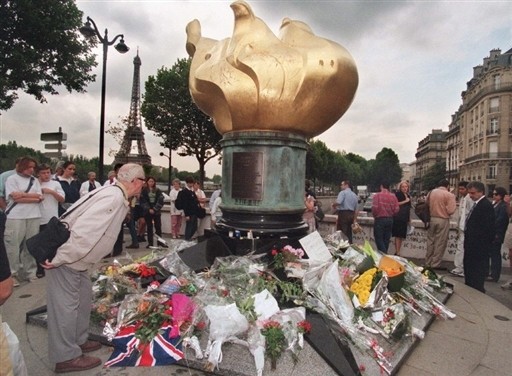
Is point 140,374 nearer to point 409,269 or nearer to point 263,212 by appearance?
point 263,212

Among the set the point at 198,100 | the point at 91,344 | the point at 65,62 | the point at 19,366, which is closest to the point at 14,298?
the point at 91,344

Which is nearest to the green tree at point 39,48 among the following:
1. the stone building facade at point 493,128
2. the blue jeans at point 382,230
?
the blue jeans at point 382,230

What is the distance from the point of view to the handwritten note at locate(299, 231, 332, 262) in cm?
469

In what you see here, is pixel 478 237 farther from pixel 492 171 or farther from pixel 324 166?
pixel 492 171

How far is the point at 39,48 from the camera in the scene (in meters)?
14.7

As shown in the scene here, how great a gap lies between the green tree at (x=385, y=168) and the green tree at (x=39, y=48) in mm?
71926

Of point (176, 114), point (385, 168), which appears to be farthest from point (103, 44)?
point (385, 168)

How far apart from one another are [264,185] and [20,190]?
3.87 metres

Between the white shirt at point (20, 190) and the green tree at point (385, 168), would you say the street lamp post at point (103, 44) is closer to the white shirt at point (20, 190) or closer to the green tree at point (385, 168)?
the white shirt at point (20, 190)

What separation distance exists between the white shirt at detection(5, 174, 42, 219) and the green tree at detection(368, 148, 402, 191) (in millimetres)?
78736

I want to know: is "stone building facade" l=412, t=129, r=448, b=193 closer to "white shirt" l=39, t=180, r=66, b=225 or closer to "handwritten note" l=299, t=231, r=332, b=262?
"handwritten note" l=299, t=231, r=332, b=262

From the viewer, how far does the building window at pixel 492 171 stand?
5508 centimetres

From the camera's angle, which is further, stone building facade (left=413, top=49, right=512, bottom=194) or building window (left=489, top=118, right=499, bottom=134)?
building window (left=489, top=118, right=499, bottom=134)

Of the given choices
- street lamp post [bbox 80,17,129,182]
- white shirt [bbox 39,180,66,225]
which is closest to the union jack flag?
white shirt [bbox 39,180,66,225]
